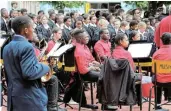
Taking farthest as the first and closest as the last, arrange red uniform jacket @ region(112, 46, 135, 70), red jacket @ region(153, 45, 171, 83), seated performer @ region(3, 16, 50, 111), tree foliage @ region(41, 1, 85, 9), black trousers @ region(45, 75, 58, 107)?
tree foliage @ region(41, 1, 85, 9), red uniform jacket @ region(112, 46, 135, 70), red jacket @ region(153, 45, 171, 83), black trousers @ region(45, 75, 58, 107), seated performer @ region(3, 16, 50, 111)

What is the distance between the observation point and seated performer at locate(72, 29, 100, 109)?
8.17m

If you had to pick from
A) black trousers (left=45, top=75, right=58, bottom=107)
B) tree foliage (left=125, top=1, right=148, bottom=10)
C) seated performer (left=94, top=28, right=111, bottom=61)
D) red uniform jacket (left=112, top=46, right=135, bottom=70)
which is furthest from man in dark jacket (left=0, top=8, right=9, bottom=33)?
tree foliage (left=125, top=1, right=148, bottom=10)

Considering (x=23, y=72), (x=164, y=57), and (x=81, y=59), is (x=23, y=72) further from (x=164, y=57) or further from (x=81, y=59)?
(x=164, y=57)

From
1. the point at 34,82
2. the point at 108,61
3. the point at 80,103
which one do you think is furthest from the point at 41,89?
the point at 80,103

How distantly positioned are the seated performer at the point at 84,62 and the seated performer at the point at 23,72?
10.4 ft

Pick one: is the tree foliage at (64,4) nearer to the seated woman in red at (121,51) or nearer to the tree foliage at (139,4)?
the tree foliage at (139,4)

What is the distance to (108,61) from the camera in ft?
24.8

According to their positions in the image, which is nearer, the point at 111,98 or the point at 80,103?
the point at 111,98

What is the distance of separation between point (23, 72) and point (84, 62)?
11.4 ft

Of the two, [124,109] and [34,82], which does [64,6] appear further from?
[34,82]

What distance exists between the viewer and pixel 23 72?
476cm

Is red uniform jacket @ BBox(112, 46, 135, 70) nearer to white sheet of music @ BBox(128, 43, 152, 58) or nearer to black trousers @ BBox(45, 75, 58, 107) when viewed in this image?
white sheet of music @ BBox(128, 43, 152, 58)

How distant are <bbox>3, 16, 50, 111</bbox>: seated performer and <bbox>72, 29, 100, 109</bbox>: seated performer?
3160mm

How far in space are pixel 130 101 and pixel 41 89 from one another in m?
2.98
